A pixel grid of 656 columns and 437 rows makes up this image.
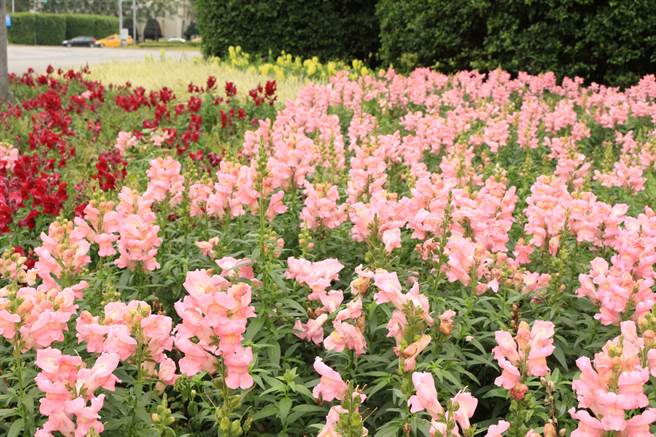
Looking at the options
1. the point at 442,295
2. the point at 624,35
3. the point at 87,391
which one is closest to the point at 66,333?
the point at 87,391

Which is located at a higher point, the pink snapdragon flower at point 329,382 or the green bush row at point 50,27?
the green bush row at point 50,27

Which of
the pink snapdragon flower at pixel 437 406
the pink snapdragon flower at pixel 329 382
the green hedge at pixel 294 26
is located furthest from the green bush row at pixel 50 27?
the pink snapdragon flower at pixel 437 406

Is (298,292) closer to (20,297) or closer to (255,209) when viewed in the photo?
(255,209)

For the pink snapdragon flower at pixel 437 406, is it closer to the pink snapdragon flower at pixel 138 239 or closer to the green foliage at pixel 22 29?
the pink snapdragon flower at pixel 138 239

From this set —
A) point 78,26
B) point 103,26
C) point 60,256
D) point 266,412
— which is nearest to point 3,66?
point 60,256

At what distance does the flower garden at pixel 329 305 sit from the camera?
2.15 metres

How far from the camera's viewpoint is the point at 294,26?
55.6 ft

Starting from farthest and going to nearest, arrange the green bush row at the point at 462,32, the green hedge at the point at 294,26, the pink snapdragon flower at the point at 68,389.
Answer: the green hedge at the point at 294,26
the green bush row at the point at 462,32
the pink snapdragon flower at the point at 68,389

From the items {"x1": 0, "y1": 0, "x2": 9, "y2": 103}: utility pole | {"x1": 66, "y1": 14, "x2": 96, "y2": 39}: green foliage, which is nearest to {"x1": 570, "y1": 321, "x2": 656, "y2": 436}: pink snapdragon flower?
{"x1": 0, "y1": 0, "x2": 9, "y2": 103}: utility pole

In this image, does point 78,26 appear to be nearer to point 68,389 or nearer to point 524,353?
point 68,389

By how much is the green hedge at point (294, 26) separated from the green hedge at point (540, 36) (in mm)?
3572

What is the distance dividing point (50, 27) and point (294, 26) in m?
51.9

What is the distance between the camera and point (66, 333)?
2.92 meters

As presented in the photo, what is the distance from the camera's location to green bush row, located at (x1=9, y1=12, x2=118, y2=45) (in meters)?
58.7
